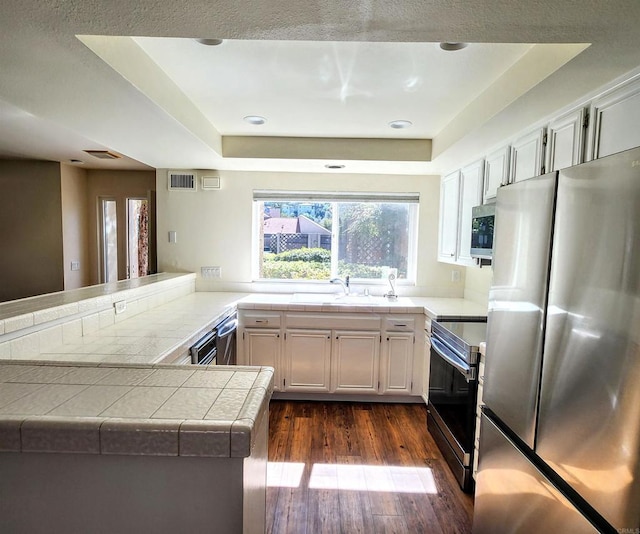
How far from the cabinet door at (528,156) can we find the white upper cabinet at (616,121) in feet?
1.18

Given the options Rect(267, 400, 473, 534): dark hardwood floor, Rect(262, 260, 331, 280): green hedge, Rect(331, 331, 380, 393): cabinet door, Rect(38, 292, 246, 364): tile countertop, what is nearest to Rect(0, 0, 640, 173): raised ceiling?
Rect(262, 260, 331, 280): green hedge

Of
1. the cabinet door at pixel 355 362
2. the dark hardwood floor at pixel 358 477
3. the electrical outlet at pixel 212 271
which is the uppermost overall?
the electrical outlet at pixel 212 271

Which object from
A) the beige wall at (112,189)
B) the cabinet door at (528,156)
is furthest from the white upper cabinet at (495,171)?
the beige wall at (112,189)

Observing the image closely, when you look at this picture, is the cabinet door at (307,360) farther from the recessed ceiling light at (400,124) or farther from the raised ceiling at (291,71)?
the recessed ceiling light at (400,124)

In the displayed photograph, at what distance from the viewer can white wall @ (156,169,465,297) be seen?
3502 millimetres

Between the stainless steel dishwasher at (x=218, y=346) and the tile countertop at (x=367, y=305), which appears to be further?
the tile countertop at (x=367, y=305)

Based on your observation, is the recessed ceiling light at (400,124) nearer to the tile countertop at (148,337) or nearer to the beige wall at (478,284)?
the beige wall at (478,284)

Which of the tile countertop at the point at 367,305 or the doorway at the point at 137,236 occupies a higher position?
the doorway at the point at 137,236

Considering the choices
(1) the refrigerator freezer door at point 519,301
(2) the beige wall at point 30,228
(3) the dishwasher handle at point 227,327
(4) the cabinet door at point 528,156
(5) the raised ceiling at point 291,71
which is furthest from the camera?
(2) the beige wall at point 30,228

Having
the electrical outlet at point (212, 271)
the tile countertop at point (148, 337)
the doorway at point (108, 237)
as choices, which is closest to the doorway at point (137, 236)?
the doorway at point (108, 237)

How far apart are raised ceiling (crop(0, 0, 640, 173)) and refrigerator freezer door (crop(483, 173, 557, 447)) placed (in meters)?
0.50

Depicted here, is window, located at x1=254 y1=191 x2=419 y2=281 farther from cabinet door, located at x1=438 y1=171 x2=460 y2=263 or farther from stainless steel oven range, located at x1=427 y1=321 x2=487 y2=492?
stainless steel oven range, located at x1=427 y1=321 x2=487 y2=492

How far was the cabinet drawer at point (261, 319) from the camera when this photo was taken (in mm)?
3053

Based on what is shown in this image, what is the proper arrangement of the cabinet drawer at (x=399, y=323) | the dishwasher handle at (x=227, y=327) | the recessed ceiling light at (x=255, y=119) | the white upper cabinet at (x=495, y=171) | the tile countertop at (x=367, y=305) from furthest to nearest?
the cabinet drawer at (x=399, y=323) < the tile countertop at (x=367, y=305) < the dishwasher handle at (x=227, y=327) < the recessed ceiling light at (x=255, y=119) < the white upper cabinet at (x=495, y=171)
